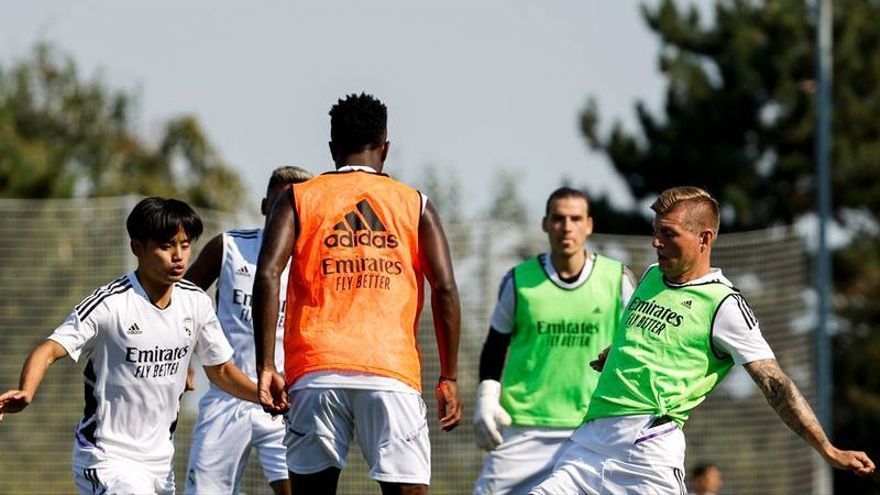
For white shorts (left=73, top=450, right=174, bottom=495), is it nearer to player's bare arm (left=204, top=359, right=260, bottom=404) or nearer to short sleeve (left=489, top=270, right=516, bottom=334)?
player's bare arm (left=204, top=359, right=260, bottom=404)

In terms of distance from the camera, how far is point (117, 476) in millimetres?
8180

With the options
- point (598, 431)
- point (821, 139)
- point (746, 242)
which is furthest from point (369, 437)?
point (821, 139)

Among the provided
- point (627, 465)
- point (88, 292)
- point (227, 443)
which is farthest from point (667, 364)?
point (88, 292)

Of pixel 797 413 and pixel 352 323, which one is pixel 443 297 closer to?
pixel 352 323

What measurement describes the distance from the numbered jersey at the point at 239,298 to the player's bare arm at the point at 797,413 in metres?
3.35

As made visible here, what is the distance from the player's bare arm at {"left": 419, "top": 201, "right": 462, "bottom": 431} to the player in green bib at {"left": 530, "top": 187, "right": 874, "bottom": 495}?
576 millimetres

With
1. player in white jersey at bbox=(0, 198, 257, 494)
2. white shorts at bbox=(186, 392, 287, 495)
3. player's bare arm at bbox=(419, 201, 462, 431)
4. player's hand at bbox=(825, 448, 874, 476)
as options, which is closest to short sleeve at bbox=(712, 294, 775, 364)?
player's hand at bbox=(825, 448, 874, 476)

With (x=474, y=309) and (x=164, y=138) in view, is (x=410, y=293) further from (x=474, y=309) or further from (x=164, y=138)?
(x=164, y=138)

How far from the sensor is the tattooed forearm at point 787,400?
25.3 ft

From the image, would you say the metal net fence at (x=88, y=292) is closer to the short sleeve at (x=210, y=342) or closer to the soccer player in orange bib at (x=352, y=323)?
the short sleeve at (x=210, y=342)

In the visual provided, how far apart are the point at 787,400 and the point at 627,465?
2.47ft

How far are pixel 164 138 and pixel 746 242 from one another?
69.5ft

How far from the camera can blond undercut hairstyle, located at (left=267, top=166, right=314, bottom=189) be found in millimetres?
10289

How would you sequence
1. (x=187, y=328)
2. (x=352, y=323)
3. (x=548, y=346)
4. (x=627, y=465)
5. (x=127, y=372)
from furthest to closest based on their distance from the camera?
(x=548, y=346) < (x=187, y=328) < (x=127, y=372) < (x=627, y=465) < (x=352, y=323)
